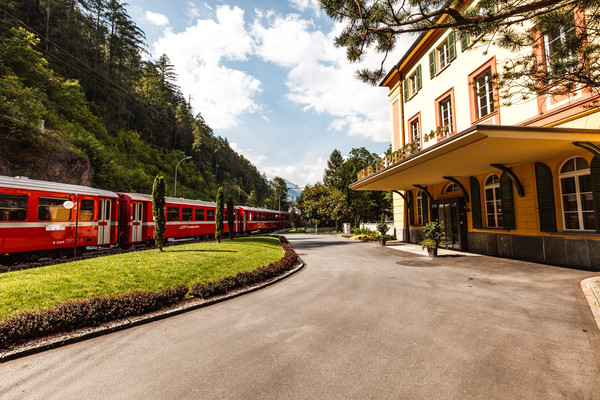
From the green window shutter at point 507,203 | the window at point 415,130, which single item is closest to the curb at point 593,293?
the green window shutter at point 507,203

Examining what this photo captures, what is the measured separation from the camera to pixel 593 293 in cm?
650

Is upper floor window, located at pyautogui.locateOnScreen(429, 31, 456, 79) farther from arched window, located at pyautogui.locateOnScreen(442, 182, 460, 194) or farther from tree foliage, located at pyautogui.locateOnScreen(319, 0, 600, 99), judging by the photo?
tree foliage, located at pyautogui.locateOnScreen(319, 0, 600, 99)

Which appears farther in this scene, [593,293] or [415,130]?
[415,130]

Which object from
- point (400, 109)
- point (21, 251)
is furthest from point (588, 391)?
point (400, 109)

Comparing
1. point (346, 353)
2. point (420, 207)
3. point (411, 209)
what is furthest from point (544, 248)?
point (346, 353)

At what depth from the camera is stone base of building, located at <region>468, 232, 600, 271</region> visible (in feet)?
30.4

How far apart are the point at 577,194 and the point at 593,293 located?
16.8ft

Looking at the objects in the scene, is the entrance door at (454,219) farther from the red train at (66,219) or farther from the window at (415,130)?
the red train at (66,219)

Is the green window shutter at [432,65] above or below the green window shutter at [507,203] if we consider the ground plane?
above

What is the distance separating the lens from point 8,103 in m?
18.7

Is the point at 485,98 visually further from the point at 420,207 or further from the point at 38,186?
the point at 38,186

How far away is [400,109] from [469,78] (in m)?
8.18

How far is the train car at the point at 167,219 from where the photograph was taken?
1534 centimetres

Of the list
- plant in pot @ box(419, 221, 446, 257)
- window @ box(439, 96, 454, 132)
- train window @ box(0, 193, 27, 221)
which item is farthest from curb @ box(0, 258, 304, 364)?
window @ box(439, 96, 454, 132)
